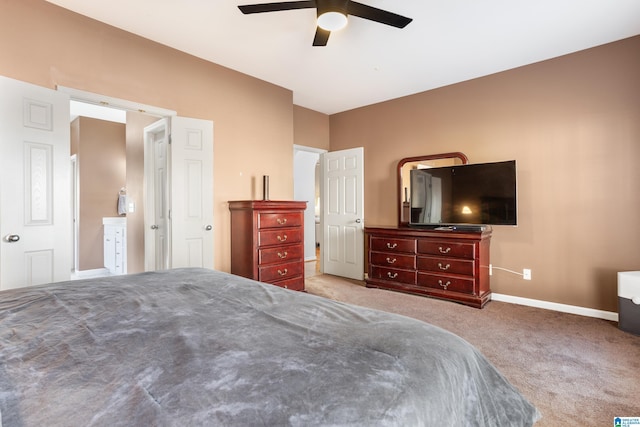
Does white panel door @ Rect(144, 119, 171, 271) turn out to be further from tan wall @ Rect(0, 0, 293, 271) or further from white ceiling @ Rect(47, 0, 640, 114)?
white ceiling @ Rect(47, 0, 640, 114)

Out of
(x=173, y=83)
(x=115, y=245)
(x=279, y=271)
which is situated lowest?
(x=279, y=271)

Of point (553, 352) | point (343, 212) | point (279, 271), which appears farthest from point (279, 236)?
point (553, 352)

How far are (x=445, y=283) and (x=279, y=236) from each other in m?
2.03

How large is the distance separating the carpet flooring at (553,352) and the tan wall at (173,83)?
193cm

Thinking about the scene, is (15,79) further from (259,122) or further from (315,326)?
(315,326)

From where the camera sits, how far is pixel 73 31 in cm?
262

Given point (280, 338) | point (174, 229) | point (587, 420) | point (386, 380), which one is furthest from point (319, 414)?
point (174, 229)

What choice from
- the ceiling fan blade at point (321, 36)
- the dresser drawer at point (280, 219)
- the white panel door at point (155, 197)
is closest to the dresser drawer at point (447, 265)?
the dresser drawer at point (280, 219)

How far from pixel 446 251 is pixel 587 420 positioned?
2095 mm

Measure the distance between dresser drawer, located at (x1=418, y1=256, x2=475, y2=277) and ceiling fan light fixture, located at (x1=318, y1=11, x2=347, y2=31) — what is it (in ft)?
8.90

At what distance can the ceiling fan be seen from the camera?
6.99ft

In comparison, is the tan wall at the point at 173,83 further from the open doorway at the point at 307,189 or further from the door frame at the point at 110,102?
the open doorway at the point at 307,189

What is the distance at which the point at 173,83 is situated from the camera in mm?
3221

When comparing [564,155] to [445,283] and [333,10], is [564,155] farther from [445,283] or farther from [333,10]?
[333,10]
